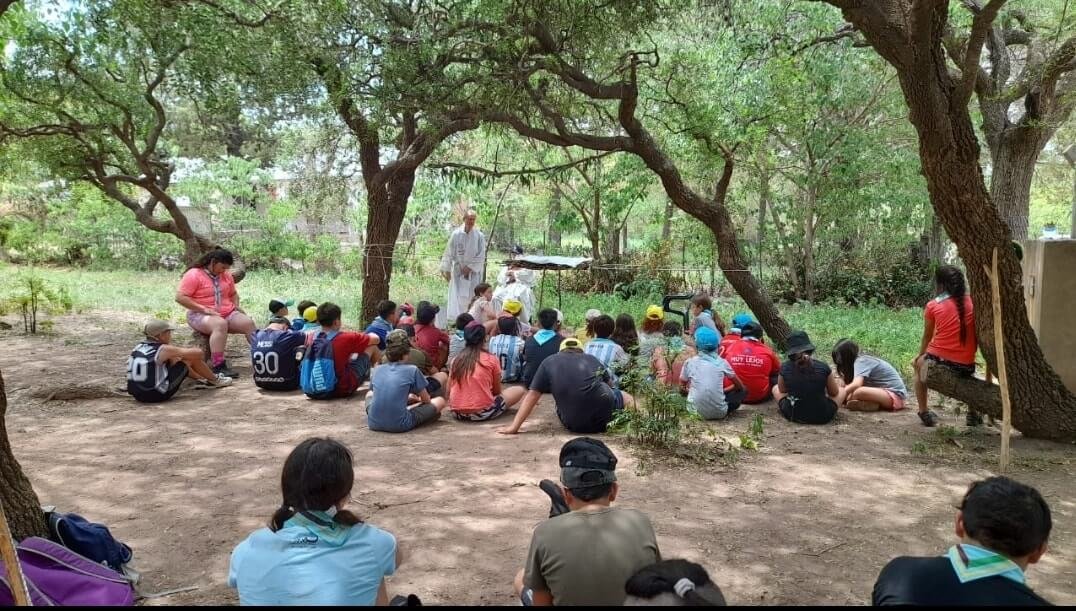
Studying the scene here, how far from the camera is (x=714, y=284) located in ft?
47.3

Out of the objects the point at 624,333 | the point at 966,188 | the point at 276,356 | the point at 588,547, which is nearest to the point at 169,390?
the point at 276,356

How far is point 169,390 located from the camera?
264 inches

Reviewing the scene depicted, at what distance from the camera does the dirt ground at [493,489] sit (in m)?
3.34

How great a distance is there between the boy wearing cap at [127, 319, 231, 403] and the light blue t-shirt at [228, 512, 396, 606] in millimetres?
4851

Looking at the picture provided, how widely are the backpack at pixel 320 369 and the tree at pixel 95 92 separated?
142 inches

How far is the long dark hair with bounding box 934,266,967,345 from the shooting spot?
5371mm

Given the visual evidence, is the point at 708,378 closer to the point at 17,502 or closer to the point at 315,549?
the point at 315,549

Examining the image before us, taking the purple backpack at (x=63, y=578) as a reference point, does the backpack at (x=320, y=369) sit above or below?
above

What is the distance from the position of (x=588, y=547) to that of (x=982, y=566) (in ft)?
3.50

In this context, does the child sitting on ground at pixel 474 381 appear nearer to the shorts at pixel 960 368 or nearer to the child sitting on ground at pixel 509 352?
the child sitting on ground at pixel 509 352

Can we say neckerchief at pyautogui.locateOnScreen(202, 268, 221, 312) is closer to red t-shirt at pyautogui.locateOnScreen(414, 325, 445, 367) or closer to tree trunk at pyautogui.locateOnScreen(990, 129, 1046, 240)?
red t-shirt at pyautogui.locateOnScreen(414, 325, 445, 367)

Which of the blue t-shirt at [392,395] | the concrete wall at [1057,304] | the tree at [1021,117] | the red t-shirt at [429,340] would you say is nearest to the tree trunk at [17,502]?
the blue t-shirt at [392,395]

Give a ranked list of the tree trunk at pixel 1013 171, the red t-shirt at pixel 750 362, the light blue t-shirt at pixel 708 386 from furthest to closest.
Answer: the tree trunk at pixel 1013 171
the red t-shirt at pixel 750 362
the light blue t-shirt at pixel 708 386

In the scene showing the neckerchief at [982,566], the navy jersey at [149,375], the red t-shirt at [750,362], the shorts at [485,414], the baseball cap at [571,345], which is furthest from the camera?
the navy jersey at [149,375]
